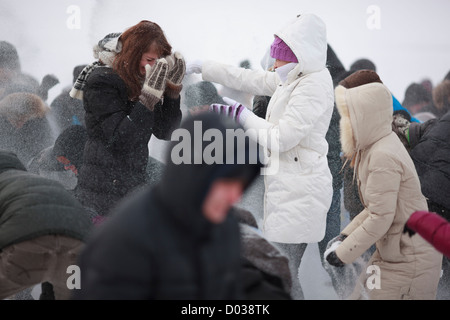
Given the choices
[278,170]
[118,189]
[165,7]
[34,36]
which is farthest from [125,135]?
[34,36]

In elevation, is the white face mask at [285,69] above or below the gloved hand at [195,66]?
below

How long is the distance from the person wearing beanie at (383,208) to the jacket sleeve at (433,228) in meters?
0.33

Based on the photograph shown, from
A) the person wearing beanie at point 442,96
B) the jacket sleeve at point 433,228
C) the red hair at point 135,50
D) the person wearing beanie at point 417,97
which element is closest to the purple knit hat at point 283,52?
the red hair at point 135,50

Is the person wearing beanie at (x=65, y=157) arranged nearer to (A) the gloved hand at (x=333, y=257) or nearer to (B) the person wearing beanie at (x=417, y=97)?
(A) the gloved hand at (x=333, y=257)

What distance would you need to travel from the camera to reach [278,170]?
2789 mm

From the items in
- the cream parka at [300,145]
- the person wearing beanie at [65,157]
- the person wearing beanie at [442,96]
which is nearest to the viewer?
the cream parka at [300,145]

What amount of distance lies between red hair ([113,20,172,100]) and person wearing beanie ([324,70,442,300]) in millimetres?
900

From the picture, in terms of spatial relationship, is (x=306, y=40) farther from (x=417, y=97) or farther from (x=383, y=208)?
(x=417, y=97)

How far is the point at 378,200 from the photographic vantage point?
7.55ft

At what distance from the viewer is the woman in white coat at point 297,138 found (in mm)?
2682

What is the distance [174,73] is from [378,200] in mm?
1103

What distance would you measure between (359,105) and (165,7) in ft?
6.08

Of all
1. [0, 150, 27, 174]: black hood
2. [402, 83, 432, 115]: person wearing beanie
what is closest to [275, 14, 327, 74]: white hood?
[0, 150, 27, 174]: black hood

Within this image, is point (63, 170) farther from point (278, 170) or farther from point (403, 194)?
point (403, 194)
